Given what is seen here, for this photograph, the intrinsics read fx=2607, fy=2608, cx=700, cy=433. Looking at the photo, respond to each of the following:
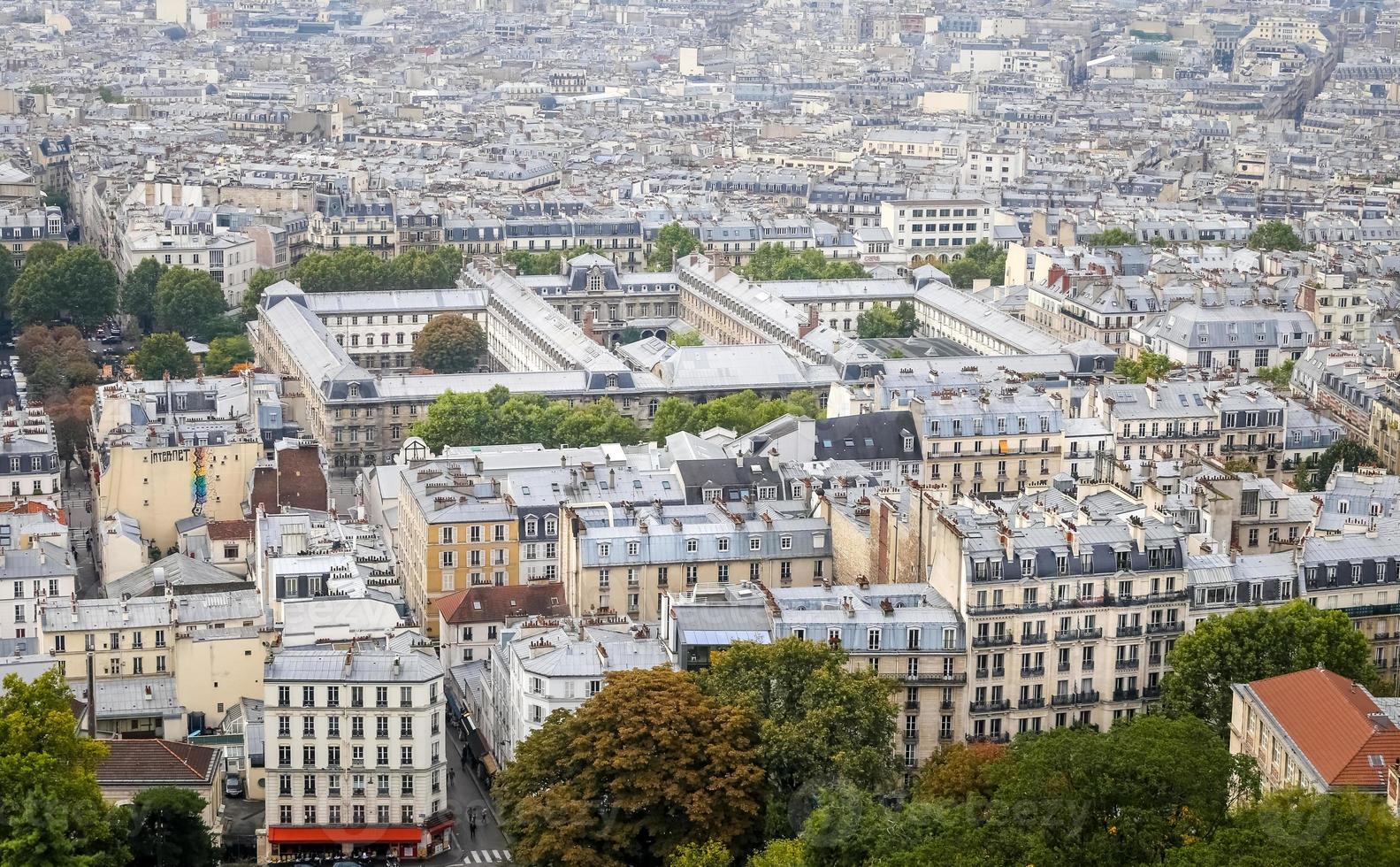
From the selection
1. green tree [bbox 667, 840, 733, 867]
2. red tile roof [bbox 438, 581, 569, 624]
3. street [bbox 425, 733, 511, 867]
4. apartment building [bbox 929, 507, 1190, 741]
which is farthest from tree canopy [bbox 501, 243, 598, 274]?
green tree [bbox 667, 840, 733, 867]

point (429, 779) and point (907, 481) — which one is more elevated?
point (907, 481)

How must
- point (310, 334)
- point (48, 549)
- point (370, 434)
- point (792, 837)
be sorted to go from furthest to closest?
point (310, 334) → point (370, 434) → point (48, 549) → point (792, 837)

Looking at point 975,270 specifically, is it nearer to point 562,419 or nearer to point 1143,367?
point 1143,367

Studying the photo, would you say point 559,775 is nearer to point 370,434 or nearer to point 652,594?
point 652,594

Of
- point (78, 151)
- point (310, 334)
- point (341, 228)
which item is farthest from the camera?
point (78, 151)

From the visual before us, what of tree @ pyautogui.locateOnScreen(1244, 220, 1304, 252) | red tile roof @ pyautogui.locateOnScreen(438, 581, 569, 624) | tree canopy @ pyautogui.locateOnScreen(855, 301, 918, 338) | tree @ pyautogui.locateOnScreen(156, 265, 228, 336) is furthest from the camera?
tree @ pyautogui.locateOnScreen(1244, 220, 1304, 252)

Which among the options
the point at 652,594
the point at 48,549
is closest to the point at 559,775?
the point at 652,594

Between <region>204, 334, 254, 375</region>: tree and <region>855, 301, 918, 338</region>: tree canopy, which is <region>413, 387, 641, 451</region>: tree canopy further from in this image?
<region>855, 301, 918, 338</region>: tree canopy

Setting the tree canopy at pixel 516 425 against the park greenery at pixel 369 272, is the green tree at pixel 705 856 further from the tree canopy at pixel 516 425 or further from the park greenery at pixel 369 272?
the park greenery at pixel 369 272
